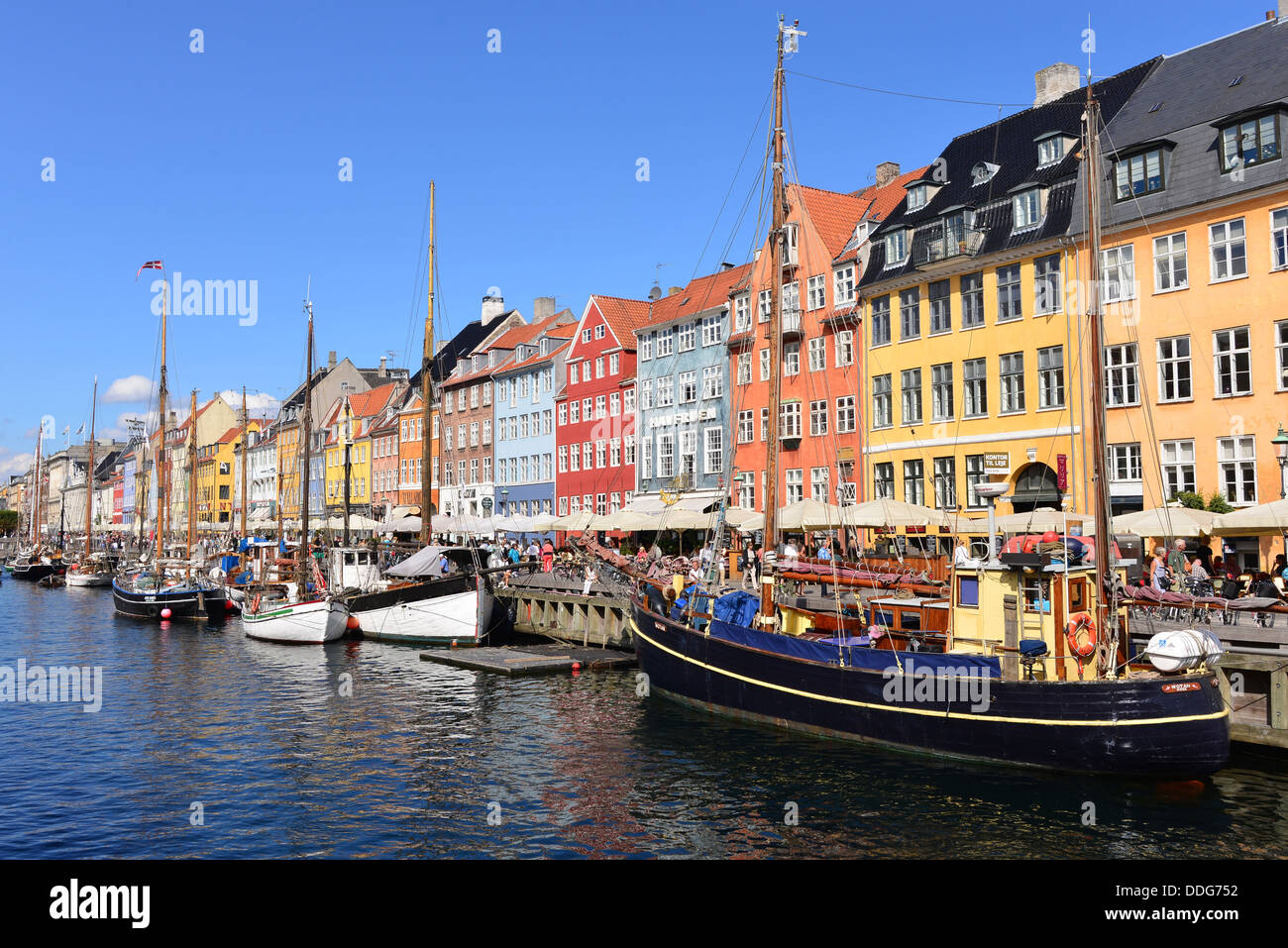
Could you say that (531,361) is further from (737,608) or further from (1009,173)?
(737,608)

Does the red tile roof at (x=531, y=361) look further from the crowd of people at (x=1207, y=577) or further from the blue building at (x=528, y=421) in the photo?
the crowd of people at (x=1207, y=577)

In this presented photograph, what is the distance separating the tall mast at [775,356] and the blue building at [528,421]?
43.5 meters

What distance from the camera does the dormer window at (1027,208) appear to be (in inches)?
1503

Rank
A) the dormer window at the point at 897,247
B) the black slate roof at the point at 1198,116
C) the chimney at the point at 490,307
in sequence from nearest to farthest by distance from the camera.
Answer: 1. the black slate roof at the point at 1198,116
2. the dormer window at the point at 897,247
3. the chimney at the point at 490,307

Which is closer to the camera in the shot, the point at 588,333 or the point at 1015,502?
the point at 1015,502

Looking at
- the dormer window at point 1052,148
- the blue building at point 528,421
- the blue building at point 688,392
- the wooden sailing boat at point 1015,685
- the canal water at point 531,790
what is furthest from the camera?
the blue building at point 528,421

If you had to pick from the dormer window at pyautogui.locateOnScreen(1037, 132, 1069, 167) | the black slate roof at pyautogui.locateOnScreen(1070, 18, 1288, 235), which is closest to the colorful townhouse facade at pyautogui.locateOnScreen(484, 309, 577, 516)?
the dormer window at pyautogui.locateOnScreen(1037, 132, 1069, 167)

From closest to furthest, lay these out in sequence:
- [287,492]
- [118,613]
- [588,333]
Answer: [118,613] → [588,333] → [287,492]

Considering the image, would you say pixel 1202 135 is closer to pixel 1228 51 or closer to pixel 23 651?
pixel 1228 51

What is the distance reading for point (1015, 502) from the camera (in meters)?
38.2

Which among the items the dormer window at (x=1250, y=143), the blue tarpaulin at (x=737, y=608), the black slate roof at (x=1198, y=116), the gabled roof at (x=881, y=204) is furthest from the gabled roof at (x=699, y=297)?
the blue tarpaulin at (x=737, y=608)

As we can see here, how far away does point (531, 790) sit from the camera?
18016 mm
